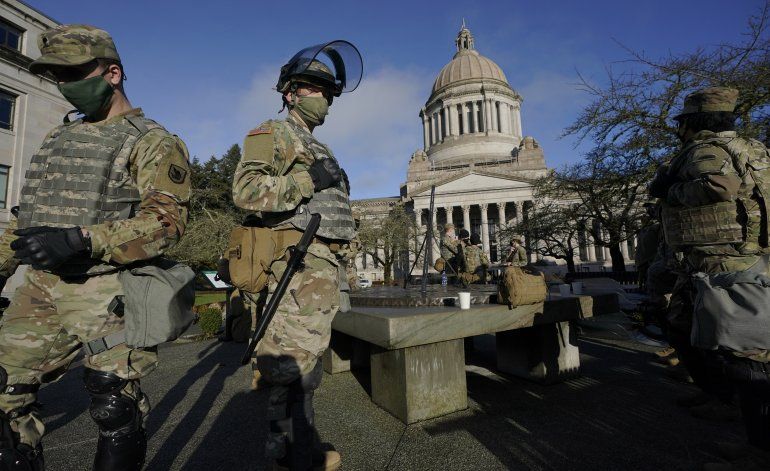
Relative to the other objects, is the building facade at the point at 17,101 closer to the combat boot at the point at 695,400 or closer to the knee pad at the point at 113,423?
the knee pad at the point at 113,423

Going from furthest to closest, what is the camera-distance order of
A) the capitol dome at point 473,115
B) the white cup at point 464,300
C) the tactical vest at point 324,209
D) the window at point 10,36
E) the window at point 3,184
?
the capitol dome at point 473,115, the window at point 10,36, the window at point 3,184, the white cup at point 464,300, the tactical vest at point 324,209

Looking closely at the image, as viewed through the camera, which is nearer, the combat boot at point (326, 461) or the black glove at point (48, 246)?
the black glove at point (48, 246)

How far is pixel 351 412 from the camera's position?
11.2 ft

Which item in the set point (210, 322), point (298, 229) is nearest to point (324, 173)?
point (298, 229)

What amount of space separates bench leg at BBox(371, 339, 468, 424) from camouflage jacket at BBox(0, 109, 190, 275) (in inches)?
82.9

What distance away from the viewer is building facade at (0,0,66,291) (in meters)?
17.5

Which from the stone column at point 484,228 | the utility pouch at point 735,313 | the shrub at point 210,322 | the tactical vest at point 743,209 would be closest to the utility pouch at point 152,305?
the utility pouch at point 735,313

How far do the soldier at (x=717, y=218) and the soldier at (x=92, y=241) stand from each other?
10.8 ft

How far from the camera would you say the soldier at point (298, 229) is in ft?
6.63

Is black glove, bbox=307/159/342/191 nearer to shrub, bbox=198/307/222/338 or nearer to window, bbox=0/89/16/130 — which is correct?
shrub, bbox=198/307/222/338

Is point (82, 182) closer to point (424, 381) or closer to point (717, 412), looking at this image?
point (424, 381)

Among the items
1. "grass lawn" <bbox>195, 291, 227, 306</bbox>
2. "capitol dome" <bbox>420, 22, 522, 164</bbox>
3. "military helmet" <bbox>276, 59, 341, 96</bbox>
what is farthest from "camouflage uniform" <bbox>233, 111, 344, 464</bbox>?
"capitol dome" <bbox>420, 22, 522, 164</bbox>

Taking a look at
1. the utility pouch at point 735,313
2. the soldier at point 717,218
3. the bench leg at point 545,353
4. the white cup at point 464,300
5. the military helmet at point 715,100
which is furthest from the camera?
the bench leg at point 545,353

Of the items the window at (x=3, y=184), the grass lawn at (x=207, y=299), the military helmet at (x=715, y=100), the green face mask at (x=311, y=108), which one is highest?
the window at (x=3, y=184)
